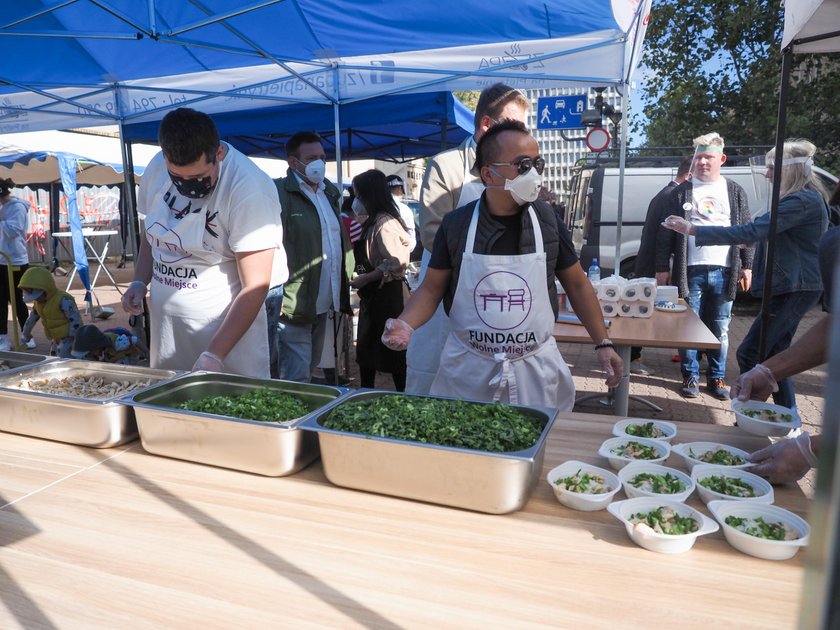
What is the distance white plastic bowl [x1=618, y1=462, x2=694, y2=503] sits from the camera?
53.7 inches

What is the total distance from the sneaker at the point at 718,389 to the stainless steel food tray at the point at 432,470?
4.30 m

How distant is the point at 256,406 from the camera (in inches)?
66.7

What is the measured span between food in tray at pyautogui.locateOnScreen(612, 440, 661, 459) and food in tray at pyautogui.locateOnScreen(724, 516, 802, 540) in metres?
0.32

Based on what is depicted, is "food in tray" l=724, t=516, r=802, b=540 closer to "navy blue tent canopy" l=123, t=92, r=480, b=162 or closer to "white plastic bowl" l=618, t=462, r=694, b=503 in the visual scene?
"white plastic bowl" l=618, t=462, r=694, b=503

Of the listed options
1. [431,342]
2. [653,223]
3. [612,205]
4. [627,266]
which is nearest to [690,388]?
[653,223]

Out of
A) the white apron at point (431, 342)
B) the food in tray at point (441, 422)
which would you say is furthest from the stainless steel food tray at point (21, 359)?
the white apron at point (431, 342)

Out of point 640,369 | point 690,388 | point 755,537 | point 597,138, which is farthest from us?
point 597,138

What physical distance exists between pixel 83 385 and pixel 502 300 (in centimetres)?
145

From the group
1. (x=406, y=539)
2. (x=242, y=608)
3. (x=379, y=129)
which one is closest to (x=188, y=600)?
(x=242, y=608)

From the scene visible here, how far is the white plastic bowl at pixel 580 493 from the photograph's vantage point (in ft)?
4.50

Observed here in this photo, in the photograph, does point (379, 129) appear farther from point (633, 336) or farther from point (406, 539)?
point (406, 539)

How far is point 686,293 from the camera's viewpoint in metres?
5.16

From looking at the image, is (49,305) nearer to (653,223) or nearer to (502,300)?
(502,300)

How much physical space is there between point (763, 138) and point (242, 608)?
1353 cm
